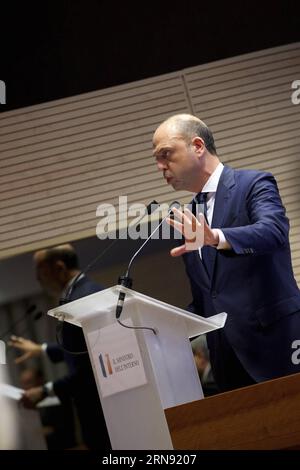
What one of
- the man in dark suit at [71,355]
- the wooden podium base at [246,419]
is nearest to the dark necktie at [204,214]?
the wooden podium base at [246,419]

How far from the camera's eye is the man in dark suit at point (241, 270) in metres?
3.23


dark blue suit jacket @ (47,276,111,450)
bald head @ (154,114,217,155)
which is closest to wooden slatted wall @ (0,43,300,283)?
dark blue suit jacket @ (47,276,111,450)

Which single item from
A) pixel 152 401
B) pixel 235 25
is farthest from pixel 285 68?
pixel 152 401

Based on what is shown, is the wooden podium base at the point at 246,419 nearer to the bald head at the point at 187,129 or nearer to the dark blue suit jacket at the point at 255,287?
the dark blue suit jacket at the point at 255,287

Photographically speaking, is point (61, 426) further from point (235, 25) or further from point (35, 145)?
point (235, 25)

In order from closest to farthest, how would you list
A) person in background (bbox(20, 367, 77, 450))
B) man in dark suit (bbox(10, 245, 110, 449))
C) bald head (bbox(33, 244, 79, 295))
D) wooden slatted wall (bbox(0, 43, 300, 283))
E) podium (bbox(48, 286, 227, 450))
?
1. podium (bbox(48, 286, 227, 450))
2. man in dark suit (bbox(10, 245, 110, 449))
3. bald head (bbox(33, 244, 79, 295))
4. wooden slatted wall (bbox(0, 43, 300, 283))
5. person in background (bbox(20, 367, 77, 450))

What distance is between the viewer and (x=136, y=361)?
2879 mm

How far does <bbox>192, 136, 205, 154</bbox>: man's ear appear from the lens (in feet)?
11.6

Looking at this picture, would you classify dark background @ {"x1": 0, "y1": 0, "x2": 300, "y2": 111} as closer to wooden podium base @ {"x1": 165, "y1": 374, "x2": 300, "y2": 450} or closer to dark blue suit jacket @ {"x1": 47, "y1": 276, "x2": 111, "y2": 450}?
dark blue suit jacket @ {"x1": 47, "y1": 276, "x2": 111, "y2": 450}

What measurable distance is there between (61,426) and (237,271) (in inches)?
94.5

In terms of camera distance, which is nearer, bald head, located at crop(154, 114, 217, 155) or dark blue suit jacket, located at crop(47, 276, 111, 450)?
bald head, located at crop(154, 114, 217, 155)

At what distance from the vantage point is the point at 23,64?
17.0 ft

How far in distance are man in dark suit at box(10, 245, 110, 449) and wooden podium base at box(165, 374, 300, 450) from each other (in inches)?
72.4

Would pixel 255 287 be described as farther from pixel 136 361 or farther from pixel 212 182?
pixel 136 361
